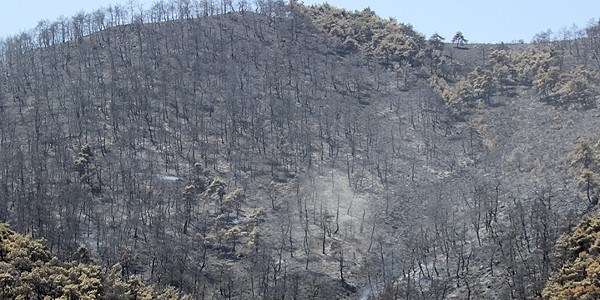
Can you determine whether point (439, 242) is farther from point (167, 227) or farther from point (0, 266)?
point (0, 266)

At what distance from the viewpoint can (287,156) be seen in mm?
116062

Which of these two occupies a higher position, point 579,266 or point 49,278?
point 579,266

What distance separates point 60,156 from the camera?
338 feet

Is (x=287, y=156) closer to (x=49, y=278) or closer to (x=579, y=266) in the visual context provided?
(x=49, y=278)

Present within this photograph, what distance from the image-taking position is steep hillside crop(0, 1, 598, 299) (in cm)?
8512

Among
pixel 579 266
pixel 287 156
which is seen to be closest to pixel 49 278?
pixel 579 266

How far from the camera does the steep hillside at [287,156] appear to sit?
85.1 m

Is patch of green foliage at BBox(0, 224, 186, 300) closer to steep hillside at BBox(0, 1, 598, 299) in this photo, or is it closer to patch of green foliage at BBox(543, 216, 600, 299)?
steep hillside at BBox(0, 1, 598, 299)

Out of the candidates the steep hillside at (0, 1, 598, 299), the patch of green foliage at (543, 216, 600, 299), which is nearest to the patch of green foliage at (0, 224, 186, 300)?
the steep hillside at (0, 1, 598, 299)

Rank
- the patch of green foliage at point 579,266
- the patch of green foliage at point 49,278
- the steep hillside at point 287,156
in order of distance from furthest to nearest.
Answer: the steep hillside at point 287,156 < the patch of green foliage at point 49,278 < the patch of green foliage at point 579,266

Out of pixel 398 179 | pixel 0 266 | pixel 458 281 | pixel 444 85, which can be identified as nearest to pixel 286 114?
pixel 398 179

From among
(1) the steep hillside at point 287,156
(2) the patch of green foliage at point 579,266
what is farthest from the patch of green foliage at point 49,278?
(2) the patch of green foliage at point 579,266

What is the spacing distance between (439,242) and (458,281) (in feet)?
30.4

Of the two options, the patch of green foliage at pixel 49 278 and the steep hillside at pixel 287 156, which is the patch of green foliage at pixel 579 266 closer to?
the steep hillside at pixel 287 156
